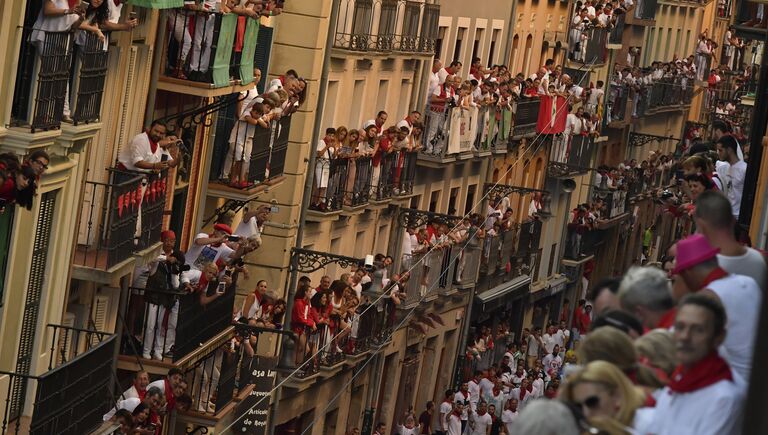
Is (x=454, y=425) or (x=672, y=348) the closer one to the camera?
(x=672, y=348)

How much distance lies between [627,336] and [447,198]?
46.2 m

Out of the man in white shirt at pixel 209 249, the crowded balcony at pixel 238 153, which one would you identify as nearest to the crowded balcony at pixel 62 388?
the man in white shirt at pixel 209 249

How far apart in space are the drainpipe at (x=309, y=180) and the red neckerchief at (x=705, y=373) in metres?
30.2

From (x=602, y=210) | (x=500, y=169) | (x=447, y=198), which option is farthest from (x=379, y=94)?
(x=602, y=210)

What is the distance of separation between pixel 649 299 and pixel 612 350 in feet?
3.45

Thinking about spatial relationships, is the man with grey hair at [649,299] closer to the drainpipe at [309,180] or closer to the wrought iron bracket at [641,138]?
the drainpipe at [309,180]

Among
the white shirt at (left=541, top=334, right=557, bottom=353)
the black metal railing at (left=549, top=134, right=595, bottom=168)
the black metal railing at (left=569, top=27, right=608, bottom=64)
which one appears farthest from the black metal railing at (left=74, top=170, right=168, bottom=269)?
the black metal railing at (left=549, top=134, right=595, bottom=168)

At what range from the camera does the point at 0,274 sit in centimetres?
2748

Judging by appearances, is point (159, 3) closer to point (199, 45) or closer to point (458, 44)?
point (199, 45)

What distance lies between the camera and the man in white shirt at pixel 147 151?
31.0 meters

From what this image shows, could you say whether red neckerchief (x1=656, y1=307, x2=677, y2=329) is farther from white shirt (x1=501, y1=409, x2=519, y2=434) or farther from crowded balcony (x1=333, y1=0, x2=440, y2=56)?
white shirt (x1=501, y1=409, x2=519, y2=434)

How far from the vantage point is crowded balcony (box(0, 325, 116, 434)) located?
2733 centimetres

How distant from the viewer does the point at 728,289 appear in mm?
13570

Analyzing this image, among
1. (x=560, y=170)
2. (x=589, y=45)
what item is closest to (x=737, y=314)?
(x=589, y=45)
